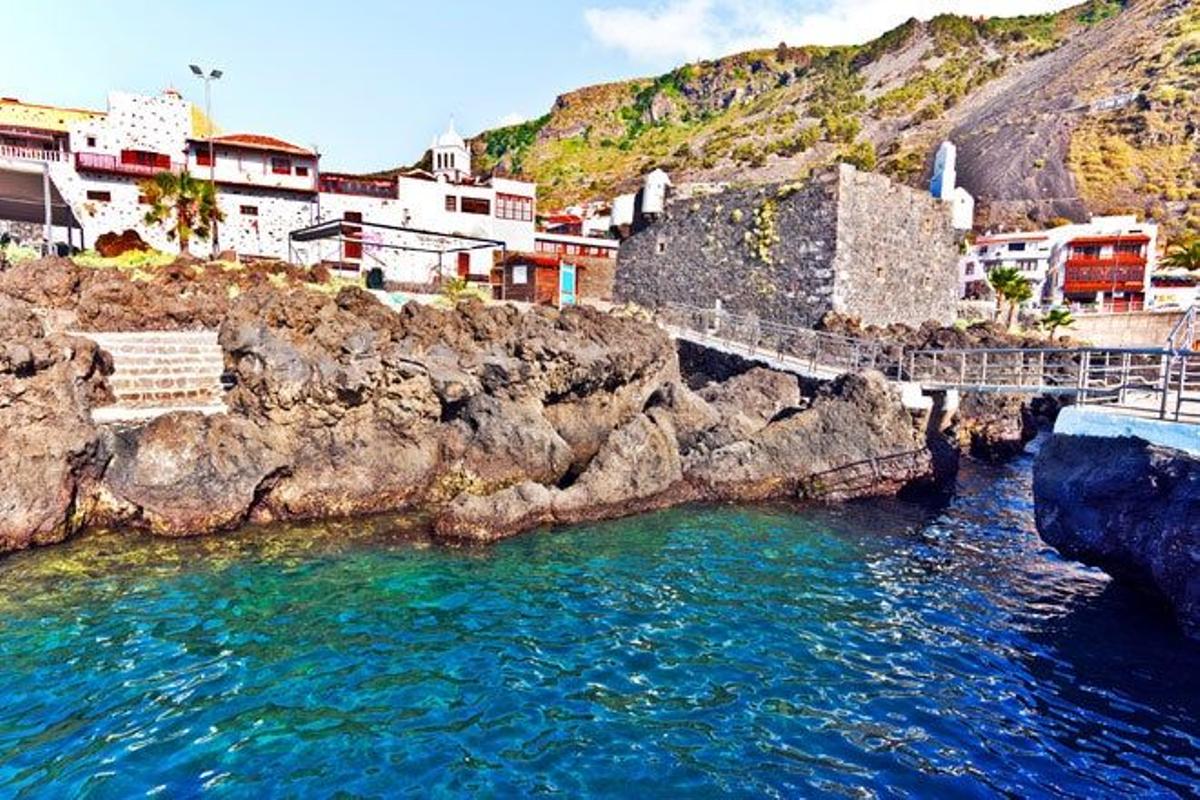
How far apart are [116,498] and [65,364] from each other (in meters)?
3.33

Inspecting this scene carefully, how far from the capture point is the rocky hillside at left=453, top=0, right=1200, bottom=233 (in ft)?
266

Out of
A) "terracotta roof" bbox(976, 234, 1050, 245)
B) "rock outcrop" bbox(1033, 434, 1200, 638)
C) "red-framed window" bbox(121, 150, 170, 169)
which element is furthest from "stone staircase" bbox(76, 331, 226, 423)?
"terracotta roof" bbox(976, 234, 1050, 245)

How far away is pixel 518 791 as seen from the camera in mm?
6715

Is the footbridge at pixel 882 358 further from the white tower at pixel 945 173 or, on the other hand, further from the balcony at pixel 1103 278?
the balcony at pixel 1103 278

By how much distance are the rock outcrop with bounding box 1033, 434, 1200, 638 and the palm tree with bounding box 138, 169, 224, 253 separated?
1692 inches

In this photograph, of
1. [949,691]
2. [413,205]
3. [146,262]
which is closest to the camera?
[949,691]

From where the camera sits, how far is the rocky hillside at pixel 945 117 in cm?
8094

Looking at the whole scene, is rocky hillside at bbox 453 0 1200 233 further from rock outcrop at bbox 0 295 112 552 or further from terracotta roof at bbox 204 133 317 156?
rock outcrop at bbox 0 295 112 552

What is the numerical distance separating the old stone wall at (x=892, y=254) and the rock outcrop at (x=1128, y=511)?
1890cm

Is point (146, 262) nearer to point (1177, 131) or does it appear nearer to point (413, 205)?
point (413, 205)

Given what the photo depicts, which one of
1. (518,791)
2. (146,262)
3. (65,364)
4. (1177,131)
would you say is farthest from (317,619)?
(1177,131)

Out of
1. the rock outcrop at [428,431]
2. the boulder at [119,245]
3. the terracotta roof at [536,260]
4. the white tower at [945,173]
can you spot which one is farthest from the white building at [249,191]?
the white tower at [945,173]

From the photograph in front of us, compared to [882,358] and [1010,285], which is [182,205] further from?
[1010,285]

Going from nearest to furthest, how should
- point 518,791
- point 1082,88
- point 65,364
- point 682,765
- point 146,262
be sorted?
point 518,791, point 682,765, point 65,364, point 146,262, point 1082,88
